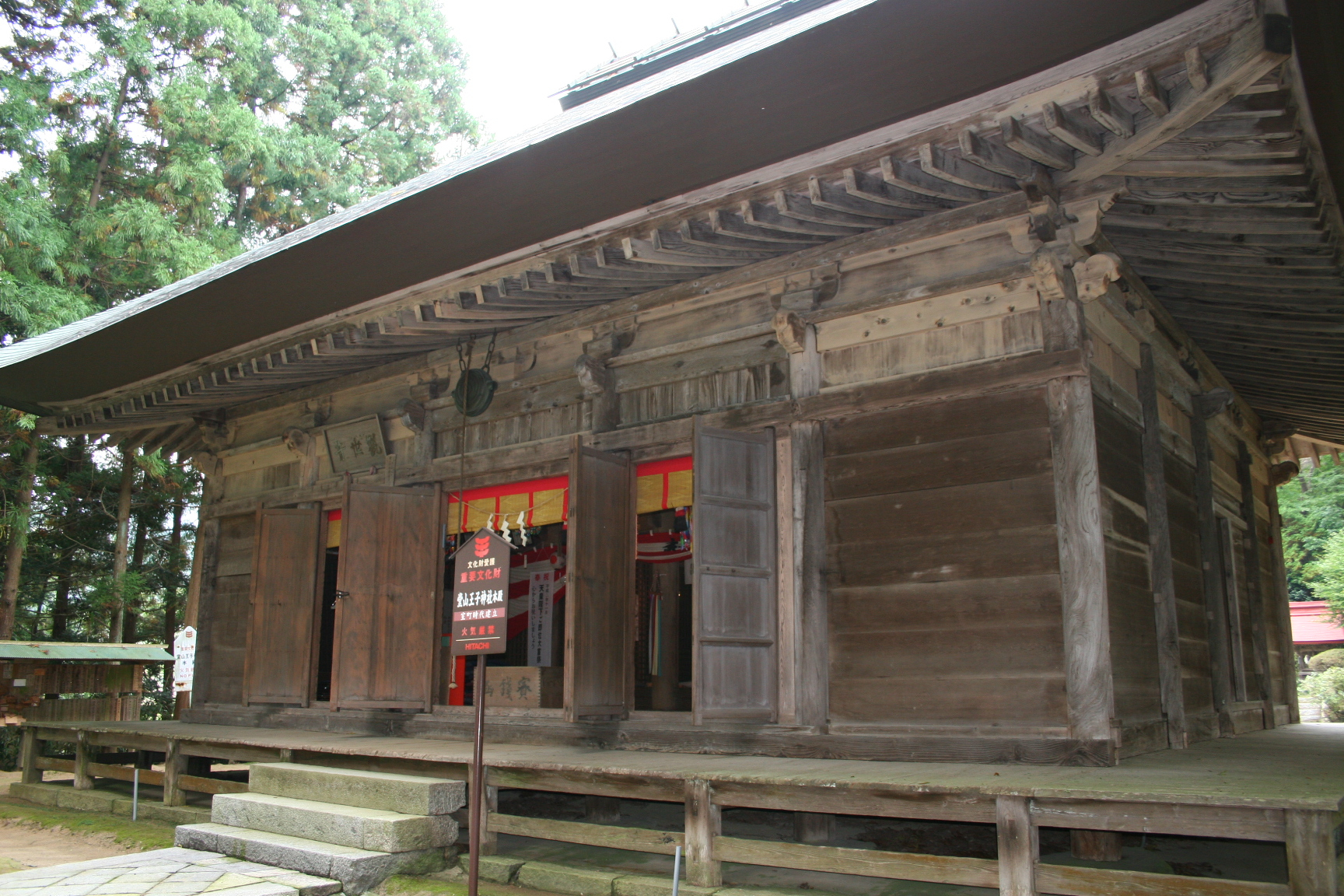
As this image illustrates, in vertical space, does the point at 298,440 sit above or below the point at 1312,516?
below

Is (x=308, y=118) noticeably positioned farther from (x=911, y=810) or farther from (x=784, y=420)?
(x=911, y=810)

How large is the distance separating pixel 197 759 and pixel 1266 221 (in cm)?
956

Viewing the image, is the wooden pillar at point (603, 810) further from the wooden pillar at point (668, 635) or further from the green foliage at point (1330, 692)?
the green foliage at point (1330, 692)

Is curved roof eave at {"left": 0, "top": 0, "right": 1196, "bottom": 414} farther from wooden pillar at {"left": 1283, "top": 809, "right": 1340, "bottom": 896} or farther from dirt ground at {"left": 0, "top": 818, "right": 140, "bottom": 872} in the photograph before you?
dirt ground at {"left": 0, "top": 818, "right": 140, "bottom": 872}

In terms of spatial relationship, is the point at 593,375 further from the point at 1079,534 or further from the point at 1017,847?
the point at 1017,847

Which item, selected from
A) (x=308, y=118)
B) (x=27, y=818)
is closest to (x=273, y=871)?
(x=27, y=818)

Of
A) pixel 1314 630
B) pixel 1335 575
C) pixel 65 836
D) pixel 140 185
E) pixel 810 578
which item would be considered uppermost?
pixel 140 185

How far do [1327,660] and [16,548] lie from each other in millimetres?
26130

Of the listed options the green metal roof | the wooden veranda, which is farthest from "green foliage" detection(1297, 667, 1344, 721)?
the green metal roof

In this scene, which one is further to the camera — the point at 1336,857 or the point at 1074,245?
the point at 1074,245

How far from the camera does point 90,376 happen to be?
28.4 feet

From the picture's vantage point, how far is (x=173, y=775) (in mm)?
7602

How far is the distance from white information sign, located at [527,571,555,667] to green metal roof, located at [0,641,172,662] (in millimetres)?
6496

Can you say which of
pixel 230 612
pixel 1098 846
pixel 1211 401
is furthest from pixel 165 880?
pixel 1211 401
